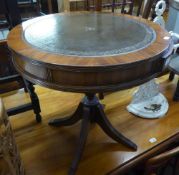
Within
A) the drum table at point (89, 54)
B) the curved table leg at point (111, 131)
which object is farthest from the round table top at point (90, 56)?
the curved table leg at point (111, 131)

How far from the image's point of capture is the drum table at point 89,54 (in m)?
0.70

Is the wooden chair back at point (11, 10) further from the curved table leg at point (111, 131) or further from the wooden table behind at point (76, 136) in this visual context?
the curved table leg at point (111, 131)

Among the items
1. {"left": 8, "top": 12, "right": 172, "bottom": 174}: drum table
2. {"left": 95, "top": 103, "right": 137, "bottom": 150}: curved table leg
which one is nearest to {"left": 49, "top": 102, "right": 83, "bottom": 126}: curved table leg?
{"left": 95, "top": 103, "right": 137, "bottom": 150}: curved table leg

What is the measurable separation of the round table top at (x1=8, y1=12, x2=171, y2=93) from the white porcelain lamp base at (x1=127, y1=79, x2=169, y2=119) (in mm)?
513

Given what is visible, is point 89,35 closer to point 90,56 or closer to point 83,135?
point 90,56

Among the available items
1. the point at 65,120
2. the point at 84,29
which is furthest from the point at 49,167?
the point at 84,29

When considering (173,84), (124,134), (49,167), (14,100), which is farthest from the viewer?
(173,84)

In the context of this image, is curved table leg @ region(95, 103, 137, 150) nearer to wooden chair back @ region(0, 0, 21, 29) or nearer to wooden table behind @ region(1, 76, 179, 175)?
wooden table behind @ region(1, 76, 179, 175)

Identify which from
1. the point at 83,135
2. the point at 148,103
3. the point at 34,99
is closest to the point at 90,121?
the point at 83,135

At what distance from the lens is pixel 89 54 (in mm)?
738

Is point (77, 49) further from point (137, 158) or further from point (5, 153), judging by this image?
point (137, 158)

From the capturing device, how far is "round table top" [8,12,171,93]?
70 cm

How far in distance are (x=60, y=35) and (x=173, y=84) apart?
1.18 m

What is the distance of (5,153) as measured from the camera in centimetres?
74
